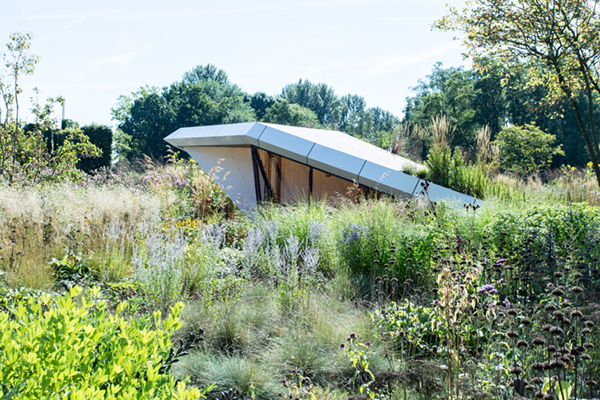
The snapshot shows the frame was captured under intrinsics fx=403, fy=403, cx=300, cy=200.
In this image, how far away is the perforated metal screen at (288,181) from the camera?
1010 cm

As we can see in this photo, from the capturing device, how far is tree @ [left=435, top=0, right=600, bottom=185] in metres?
5.88

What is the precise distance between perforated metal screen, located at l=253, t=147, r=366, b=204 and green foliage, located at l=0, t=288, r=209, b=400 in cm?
825

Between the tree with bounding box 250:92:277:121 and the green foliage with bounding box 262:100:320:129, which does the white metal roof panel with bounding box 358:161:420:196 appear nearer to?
the green foliage with bounding box 262:100:320:129

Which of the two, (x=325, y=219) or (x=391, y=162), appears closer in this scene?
(x=325, y=219)

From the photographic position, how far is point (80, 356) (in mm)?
1338

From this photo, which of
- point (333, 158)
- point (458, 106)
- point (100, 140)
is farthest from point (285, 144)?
point (458, 106)

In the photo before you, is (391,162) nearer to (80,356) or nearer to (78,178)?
(78,178)

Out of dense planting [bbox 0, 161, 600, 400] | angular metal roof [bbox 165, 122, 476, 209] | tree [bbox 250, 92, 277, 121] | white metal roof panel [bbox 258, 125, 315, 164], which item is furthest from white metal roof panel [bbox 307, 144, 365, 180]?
tree [bbox 250, 92, 277, 121]

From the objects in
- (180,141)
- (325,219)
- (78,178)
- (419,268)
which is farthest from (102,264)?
(180,141)

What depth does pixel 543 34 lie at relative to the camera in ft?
20.0

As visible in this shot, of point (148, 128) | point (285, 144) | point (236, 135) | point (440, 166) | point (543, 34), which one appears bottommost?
point (440, 166)

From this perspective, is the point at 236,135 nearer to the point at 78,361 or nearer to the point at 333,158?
the point at 333,158

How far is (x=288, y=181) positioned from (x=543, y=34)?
253 inches

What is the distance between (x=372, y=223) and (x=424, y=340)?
2066 millimetres
